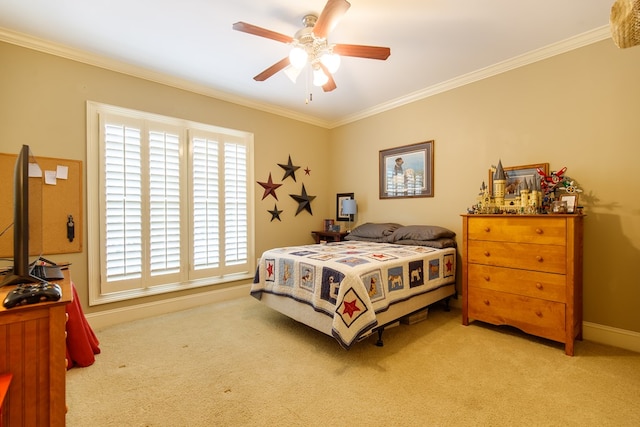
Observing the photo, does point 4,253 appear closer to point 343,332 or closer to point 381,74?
point 343,332

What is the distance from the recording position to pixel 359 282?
2115mm

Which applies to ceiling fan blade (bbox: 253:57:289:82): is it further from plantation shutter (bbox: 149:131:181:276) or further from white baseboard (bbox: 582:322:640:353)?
white baseboard (bbox: 582:322:640:353)

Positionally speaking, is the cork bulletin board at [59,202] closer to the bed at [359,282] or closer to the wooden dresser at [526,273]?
the bed at [359,282]

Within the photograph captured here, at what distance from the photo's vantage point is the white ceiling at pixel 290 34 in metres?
2.14

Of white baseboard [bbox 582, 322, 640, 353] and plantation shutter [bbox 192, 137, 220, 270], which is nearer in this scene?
white baseboard [bbox 582, 322, 640, 353]

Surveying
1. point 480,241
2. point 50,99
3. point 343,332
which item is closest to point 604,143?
point 480,241

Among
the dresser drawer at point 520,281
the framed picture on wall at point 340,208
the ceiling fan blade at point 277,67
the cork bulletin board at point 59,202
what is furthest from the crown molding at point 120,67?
the dresser drawer at point 520,281

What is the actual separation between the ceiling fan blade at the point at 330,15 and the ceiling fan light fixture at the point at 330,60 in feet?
0.70

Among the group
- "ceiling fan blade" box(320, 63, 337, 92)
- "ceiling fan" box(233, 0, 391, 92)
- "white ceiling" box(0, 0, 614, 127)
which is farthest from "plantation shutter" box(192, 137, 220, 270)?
"ceiling fan blade" box(320, 63, 337, 92)

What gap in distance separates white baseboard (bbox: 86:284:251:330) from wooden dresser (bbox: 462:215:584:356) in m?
2.75

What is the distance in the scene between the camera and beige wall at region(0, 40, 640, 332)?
2371mm

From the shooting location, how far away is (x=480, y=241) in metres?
2.70

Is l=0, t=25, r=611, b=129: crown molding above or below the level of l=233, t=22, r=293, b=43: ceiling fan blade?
above

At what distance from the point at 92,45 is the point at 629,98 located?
183 inches
